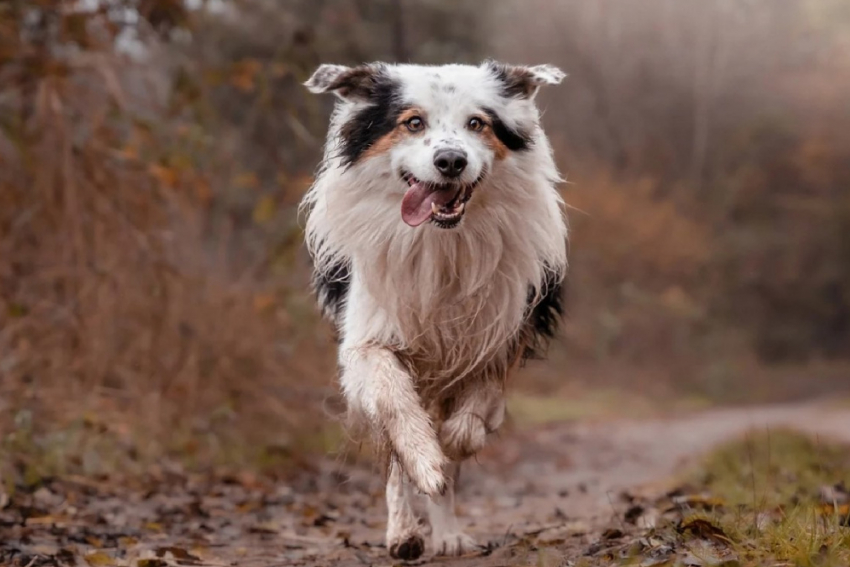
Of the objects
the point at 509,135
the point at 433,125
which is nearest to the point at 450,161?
the point at 433,125

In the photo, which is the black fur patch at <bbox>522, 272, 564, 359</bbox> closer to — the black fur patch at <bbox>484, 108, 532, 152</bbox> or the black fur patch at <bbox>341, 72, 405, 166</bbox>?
the black fur patch at <bbox>484, 108, 532, 152</bbox>

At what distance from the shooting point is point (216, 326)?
8.34 metres

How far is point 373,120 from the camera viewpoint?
4.77 m

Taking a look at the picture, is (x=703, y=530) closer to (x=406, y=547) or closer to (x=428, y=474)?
(x=428, y=474)

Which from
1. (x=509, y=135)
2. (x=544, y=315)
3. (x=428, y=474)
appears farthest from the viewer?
(x=544, y=315)

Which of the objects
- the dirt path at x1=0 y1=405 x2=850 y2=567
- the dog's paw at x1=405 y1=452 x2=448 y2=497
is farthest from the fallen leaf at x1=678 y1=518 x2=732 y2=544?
the dog's paw at x1=405 y1=452 x2=448 y2=497

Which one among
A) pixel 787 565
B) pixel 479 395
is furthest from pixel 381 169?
pixel 787 565

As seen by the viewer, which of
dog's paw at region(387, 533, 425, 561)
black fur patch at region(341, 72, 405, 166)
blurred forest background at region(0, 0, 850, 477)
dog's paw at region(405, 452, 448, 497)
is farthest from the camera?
blurred forest background at region(0, 0, 850, 477)

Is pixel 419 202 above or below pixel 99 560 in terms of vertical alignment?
above

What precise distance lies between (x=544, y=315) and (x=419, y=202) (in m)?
0.99

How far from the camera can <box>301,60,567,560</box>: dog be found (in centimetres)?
461

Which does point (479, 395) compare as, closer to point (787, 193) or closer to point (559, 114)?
point (559, 114)

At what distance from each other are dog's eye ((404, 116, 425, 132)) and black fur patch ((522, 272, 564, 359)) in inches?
36.6

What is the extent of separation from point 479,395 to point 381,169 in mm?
1080
